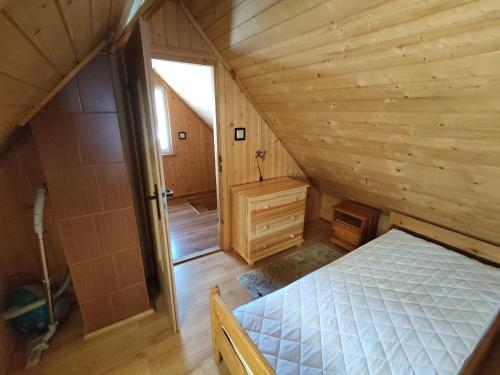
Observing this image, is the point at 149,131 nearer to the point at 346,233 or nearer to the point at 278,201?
the point at 278,201

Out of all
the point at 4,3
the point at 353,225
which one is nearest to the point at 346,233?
the point at 353,225

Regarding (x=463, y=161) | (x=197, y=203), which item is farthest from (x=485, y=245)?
(x=197, y=203)

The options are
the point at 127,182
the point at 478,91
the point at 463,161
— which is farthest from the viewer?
the point at 127,182

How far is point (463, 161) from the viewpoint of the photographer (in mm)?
1461

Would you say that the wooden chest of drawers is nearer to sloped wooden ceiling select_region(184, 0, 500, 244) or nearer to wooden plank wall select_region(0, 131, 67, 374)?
sloped wooden ceiling select_region(184, 0, 500, 244)

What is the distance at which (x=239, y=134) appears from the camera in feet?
8.41

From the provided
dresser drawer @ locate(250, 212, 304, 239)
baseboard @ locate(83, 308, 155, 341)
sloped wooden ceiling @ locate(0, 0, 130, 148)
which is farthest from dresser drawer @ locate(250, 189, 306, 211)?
sloped wooden ceiling @ locate(0, 0, 130, 148)

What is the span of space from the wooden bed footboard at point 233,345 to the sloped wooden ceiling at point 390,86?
150 cm

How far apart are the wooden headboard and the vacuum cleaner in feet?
9.97

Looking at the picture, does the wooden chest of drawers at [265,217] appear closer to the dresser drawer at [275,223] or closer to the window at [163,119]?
the dresser drawer at [275,223]

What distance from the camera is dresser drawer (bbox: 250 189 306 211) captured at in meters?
2.40

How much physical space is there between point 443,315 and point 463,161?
0.93 m

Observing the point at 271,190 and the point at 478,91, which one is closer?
the point at 478,91

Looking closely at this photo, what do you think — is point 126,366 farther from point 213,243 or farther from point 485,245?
point 485,245
